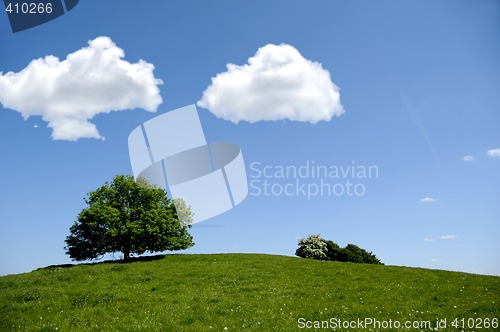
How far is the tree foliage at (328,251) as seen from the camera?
59.4 metres

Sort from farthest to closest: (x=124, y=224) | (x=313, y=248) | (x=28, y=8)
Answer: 1. (x=313, y=248)
2. (x=124, y=224)
3. (x=28, y=8)

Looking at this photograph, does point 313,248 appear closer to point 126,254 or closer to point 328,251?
point 328,251

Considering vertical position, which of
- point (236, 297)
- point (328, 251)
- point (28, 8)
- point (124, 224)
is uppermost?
point (28, 8)

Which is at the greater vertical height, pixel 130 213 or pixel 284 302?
pixel 130 213

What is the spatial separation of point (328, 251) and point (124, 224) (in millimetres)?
33756

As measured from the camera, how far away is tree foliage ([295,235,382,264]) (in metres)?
59.4

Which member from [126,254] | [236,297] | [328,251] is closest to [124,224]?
[126,254]

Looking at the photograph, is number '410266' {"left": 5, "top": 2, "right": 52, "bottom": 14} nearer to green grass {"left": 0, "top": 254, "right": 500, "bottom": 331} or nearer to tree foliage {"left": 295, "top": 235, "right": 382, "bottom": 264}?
green grass {"left": 0, "top": 254, "right": 500, "bottom": 331}

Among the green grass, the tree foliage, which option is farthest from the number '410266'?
the tree foliage

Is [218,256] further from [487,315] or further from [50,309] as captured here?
[487,315]

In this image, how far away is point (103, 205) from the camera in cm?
4594

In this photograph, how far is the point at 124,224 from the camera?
46.0m

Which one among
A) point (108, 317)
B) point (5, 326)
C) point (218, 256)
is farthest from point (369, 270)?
point (5, 326)

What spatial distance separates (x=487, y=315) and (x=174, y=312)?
47.8 ft
